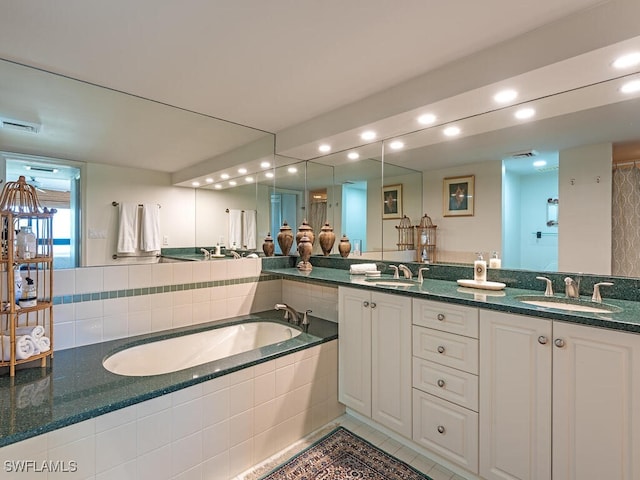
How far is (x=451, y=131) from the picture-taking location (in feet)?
7.71

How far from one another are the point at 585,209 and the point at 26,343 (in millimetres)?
3221

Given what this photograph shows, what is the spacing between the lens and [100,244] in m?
2.20

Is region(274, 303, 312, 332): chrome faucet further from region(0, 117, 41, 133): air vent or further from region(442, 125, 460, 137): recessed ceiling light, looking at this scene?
region(0, 117, 41, 133): air vent

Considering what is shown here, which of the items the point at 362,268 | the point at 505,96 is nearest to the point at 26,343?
the point at 362,268

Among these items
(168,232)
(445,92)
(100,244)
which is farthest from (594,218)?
(100,244)

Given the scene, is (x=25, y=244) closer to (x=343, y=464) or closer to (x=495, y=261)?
(x=343, y=464)

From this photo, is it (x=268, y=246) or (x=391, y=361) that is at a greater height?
(x=268, y=246)

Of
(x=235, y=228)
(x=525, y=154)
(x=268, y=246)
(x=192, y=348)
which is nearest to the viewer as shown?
(x=525, y=154)

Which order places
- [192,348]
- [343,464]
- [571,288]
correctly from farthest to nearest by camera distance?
[192,348]
[343,464]
[571,288]

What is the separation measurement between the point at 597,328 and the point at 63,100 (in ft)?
10.5

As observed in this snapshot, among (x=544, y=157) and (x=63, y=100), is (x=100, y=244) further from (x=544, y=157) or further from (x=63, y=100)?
(x=544, y=157)

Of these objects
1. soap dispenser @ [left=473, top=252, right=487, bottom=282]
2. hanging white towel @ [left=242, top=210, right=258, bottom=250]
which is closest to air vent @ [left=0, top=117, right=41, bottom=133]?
hanging white towel @ [left=242, top=210, right=258, bottom=250]

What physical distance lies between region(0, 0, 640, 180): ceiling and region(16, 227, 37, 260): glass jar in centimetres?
81

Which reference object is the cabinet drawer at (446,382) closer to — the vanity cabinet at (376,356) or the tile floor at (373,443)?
the vanity cabinet at (376,356)
